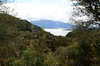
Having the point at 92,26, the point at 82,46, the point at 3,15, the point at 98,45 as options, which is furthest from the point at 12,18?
the point at 92,26

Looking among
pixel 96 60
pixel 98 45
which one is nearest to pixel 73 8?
pixel 98 45

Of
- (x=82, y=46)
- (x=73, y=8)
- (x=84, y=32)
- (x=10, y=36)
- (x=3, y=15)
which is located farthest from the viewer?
(x=73, y=8)

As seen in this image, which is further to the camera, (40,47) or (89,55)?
(89,55)

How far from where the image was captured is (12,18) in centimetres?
1318

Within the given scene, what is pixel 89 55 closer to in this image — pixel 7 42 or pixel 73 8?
pixel 7 42

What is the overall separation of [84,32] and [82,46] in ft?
11.2

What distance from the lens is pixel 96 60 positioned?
503 inches

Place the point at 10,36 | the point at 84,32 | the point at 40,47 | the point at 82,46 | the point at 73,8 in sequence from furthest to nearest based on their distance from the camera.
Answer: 1. the point at 73,8
2. the point at 84,32
3. the point at 82,46
4. the point at 10,36
5. the point at 40,47

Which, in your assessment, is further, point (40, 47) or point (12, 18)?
point (12, 18)

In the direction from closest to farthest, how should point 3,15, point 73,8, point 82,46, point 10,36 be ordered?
point 3,15, point 10,36, point 82,46, point 73,8

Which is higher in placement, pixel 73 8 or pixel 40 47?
pixel 73 8

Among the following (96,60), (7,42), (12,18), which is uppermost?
(12,18)

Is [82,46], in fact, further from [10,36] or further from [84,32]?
[10,36]

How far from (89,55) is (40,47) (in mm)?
6089
